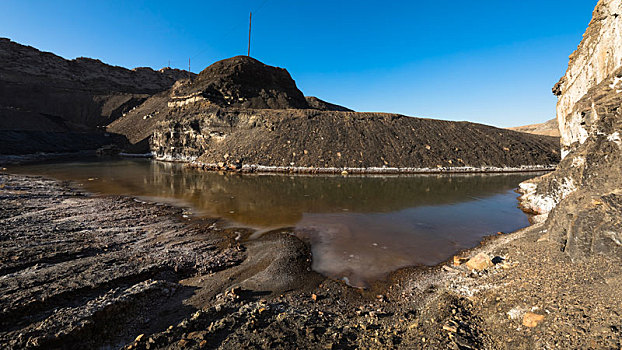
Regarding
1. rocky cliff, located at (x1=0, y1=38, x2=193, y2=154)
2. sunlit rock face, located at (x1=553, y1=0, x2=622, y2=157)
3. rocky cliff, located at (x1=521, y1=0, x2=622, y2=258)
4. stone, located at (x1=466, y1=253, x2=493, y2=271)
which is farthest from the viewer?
rocky cliff, located at (x1=0, y1=38, x2=193, y2=154)

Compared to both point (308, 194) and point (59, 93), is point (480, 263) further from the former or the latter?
point (59, 93)

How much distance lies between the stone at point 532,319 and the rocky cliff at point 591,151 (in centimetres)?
254

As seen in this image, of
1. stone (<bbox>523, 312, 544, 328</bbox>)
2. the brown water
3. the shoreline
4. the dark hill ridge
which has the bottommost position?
Answer: the brown water

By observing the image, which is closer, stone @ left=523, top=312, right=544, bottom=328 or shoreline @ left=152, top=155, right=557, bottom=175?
stone @ left=523, top=312, right=544, bottom=328

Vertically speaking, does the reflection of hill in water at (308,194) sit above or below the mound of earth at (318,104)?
below

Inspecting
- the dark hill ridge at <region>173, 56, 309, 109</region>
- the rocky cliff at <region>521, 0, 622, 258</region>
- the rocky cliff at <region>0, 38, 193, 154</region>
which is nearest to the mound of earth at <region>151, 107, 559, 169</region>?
the dark hill ridge at <region>173, 56, 309, 109</region>

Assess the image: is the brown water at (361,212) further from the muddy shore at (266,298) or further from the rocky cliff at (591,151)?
the rocky cliff at (591,151)

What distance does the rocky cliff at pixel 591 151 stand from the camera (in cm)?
506

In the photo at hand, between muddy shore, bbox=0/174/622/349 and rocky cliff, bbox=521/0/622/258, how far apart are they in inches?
25.4

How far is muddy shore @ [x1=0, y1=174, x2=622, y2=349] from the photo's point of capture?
344cm

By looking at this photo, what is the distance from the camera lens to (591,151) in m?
7.99

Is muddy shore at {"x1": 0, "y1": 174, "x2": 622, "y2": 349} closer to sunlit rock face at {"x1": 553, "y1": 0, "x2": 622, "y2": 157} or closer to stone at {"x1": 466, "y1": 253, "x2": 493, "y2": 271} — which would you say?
stone at {"x1": 466, "y1": 253, "x2": 493, "y2": 271}

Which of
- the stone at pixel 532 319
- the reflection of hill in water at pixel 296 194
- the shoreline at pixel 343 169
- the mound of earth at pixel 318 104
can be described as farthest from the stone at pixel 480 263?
the mound of earth at pixel 318 104

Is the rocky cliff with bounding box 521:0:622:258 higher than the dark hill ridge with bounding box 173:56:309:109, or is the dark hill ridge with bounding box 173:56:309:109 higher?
the dark hill ridge with bounding box 173:56:309:109
